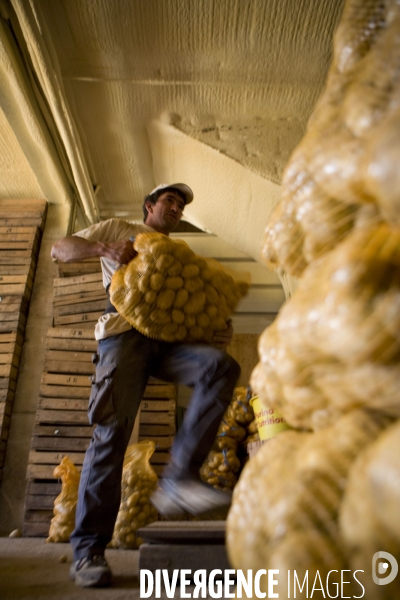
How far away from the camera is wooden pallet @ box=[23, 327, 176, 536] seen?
10.7 ft

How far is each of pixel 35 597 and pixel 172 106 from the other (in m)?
3.18

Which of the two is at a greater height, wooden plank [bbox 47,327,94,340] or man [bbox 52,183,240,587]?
wooden plank [bbox 47,327,94,340]

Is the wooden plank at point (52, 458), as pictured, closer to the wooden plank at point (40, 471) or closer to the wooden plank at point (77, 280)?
the wooden plank at point (40, 471)

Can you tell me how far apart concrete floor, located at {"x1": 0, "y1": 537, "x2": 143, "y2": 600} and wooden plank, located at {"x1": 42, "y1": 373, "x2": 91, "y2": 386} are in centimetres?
130

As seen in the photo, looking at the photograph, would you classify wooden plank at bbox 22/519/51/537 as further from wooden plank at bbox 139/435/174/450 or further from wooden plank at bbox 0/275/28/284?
wooden plank at bbox 0/275/28/284

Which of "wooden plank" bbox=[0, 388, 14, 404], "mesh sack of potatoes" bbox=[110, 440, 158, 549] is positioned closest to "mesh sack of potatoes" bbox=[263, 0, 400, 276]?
Answer: "mesh sack of potatoes" bbox=[110, 440, 158, 549]

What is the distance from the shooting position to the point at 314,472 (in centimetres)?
51

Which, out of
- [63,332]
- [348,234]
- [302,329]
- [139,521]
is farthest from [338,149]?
[63,332]

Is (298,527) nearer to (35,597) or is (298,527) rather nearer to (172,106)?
(35,597)

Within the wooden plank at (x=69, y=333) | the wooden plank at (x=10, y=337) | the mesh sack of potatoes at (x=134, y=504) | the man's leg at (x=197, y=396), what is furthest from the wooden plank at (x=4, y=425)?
the man's leg at (x=197, y=396)

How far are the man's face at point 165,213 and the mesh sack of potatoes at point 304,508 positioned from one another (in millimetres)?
2116

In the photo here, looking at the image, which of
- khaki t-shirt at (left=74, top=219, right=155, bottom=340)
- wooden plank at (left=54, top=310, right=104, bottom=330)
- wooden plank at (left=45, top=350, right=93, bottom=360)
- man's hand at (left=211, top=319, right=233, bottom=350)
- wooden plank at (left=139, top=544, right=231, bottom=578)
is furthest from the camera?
wooden plank at (left=54, top=310, right=104, bottom=330)

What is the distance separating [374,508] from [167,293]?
4.83 feet

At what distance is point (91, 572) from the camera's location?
1.54 metres
